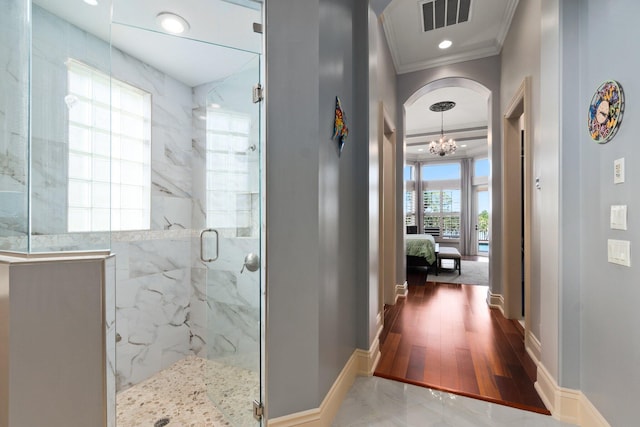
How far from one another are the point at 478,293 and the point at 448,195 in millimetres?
5838

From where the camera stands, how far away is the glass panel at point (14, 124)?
0.80 meters

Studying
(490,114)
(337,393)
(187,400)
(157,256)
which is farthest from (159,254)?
(490,114)

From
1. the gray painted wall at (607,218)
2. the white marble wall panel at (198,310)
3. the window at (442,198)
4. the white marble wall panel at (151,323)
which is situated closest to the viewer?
the gray painted wall at (607,218)

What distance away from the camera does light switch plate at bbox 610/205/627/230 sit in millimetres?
1244

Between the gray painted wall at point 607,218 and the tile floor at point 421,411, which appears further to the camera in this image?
the tile floor at point 421,411

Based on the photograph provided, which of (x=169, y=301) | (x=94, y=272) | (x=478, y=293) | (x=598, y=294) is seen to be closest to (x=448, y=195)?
(x=478, y=293)

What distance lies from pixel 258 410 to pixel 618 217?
2048 millimetres

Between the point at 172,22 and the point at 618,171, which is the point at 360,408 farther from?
the point at 172,22

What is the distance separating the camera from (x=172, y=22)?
1729mm

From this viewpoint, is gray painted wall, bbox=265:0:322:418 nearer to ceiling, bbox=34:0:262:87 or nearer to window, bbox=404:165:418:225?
ceiling, bbox=34:0:262:87

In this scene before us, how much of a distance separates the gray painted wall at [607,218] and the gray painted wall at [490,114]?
208 cm

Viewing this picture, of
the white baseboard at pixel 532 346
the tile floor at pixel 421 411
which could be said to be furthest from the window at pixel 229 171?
the white baseboard at pixel 532 346

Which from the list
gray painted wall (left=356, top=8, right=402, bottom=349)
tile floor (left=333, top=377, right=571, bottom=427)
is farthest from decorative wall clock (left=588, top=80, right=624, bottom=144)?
tile floor (left=333, top=377, right=571, bottom=427)

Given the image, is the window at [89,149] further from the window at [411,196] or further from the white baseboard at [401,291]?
the window at [411,196]
